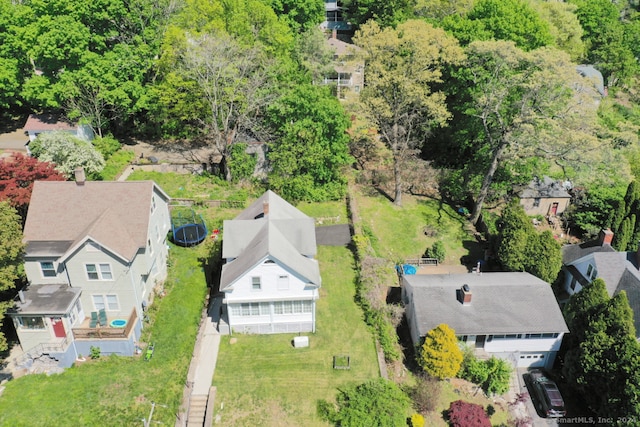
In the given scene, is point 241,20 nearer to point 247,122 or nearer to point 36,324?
point 247,122

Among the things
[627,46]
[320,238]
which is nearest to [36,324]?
[320,238]

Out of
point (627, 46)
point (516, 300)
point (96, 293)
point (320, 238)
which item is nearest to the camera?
point (96, 293)

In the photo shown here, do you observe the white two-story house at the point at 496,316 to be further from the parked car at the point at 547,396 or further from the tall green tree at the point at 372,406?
the tall green tree at the point at 372,406

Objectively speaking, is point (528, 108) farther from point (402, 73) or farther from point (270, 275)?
point (270, 275)

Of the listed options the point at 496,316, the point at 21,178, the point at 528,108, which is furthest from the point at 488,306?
the point at 21,178

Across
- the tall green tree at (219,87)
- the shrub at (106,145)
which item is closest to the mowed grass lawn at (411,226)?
the tall green tree at (219,87)

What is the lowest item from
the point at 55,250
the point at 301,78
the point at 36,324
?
the point at 36,324
